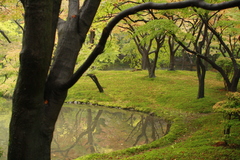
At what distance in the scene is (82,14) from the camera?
9.70ft

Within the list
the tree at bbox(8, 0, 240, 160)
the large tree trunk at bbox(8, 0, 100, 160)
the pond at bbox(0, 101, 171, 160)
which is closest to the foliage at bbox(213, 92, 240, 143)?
the pond at bbox(0, 101, 171, 160)

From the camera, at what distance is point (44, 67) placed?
8.01 feet

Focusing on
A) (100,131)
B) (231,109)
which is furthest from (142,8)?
(100,131)

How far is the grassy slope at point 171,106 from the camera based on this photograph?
6.09 metres

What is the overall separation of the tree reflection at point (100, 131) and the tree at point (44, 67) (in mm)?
5086

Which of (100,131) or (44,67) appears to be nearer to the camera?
(44,67)

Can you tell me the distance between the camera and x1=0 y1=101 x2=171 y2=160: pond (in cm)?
826

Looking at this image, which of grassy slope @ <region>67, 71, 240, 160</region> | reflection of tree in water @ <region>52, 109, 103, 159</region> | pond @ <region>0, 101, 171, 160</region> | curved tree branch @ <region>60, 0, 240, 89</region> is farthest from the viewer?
pond @ <region>0, 101, 171, 160</region>

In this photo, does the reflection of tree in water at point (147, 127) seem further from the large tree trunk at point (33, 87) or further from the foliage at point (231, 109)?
the large tree trunk at point (33, 87)

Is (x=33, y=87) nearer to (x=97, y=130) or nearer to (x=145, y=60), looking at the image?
(x=97, y=130)

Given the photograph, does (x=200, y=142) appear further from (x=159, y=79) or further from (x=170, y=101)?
(x=159, y=79)

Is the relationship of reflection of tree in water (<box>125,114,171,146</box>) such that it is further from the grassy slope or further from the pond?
the grassy slope

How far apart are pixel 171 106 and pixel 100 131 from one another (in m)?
5.27

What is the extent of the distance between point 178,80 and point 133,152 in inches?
490
